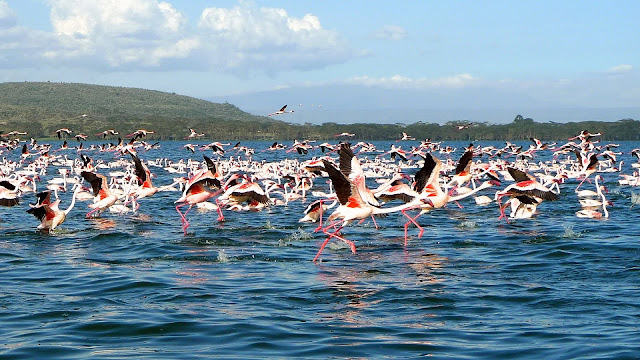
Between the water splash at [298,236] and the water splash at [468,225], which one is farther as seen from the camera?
the water splash at [468,225]

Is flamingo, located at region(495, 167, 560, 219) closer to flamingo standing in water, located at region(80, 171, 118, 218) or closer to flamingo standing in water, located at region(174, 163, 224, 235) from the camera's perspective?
flamingo standing in water, located at region(174, 163, 224, 235)

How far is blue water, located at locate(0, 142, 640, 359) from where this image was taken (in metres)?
9.14

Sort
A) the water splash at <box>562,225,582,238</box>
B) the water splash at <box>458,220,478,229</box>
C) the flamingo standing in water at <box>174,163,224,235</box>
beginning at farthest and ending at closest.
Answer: the water splash at <box>458,220,478,229</box> → the flamingo standing in water at <box>174,163,224,235</box> → the water splash at <box>562,225,582,238</box>

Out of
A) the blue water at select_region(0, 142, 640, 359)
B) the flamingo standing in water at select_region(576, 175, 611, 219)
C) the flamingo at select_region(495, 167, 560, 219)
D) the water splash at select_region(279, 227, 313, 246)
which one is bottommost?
the blue water at select_region(0, 142, 640, 359)

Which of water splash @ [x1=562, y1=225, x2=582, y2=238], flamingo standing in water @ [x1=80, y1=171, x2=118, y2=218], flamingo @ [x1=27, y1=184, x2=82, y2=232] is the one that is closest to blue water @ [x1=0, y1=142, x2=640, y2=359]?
water splash @ [x1=562, y1=225, x2=582, y2=238]

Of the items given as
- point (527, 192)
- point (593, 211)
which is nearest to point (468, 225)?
point (527, 192)

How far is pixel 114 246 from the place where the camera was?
1691cm

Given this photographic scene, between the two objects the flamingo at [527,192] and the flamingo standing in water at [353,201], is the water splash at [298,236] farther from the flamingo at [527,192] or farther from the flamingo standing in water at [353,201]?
the flamingo at [527,192]

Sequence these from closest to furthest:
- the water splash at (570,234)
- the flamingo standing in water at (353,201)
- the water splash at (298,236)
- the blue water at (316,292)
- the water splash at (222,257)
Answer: the blue water at (316,292) < the flamingo standing in water at (353,201) < the water splash at (222,257) < the water splash at (298,236) < the water splash at (570,234)

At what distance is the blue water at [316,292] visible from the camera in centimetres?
914

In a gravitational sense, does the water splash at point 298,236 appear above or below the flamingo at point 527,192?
below

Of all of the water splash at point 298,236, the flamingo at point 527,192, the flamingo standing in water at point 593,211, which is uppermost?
the flamingo at point 527,192

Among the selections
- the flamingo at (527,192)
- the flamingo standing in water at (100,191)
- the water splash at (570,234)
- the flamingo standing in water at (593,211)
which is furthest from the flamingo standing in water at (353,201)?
the flamingo standing in water at (593,211)

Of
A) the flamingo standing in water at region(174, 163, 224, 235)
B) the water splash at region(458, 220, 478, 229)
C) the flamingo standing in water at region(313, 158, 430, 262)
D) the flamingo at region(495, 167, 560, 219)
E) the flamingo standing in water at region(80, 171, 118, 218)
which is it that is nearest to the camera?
the flamingo standing in water at region(313, 158, 430, 262)
